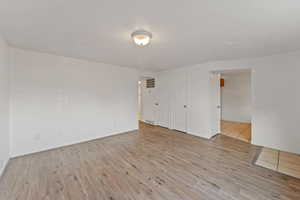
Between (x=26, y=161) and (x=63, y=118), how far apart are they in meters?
1.11

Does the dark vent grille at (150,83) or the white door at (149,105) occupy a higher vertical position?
the dark vent grille at (150,83)

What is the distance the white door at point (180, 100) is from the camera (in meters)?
4.63

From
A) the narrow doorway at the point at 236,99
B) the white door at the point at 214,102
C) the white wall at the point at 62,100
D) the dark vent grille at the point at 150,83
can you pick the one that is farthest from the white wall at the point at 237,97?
the white wall at the point at 62,100

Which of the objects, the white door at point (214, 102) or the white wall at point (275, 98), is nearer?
the white wall at point (275, 98)

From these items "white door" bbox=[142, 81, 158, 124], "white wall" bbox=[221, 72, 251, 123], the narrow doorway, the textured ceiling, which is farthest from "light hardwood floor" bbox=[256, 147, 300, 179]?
"white door" bbox=[142, 81, 158, 124]

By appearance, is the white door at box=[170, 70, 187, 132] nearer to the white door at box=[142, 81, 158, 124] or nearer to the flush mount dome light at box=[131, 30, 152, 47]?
the white door at box=[142, 81, 158, 124]

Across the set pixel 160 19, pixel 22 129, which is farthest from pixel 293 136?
pixel 22 129

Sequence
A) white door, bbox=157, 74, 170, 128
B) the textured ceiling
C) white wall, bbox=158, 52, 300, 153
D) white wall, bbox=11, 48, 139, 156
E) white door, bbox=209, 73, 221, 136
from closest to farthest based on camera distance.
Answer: the textured ceiling, white wall, bbox=11, 48, 139, 156, white wall, bbox=158, 52, 300, 153, white door, bbox=209, 73, 221, 136, white door, bbox=157, 74, 170, 128

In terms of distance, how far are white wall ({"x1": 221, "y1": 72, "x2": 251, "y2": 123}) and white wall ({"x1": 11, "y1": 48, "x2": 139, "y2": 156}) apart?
198 inches

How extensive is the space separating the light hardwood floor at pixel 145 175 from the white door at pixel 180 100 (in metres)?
1.48

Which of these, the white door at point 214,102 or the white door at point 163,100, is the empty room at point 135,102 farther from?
the white door at point 163,100

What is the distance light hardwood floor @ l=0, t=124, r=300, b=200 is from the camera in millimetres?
1759

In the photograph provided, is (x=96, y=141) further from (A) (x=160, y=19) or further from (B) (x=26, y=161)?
(A) (x=160, y=19)

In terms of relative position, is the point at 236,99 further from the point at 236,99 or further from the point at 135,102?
the point at 135,102
